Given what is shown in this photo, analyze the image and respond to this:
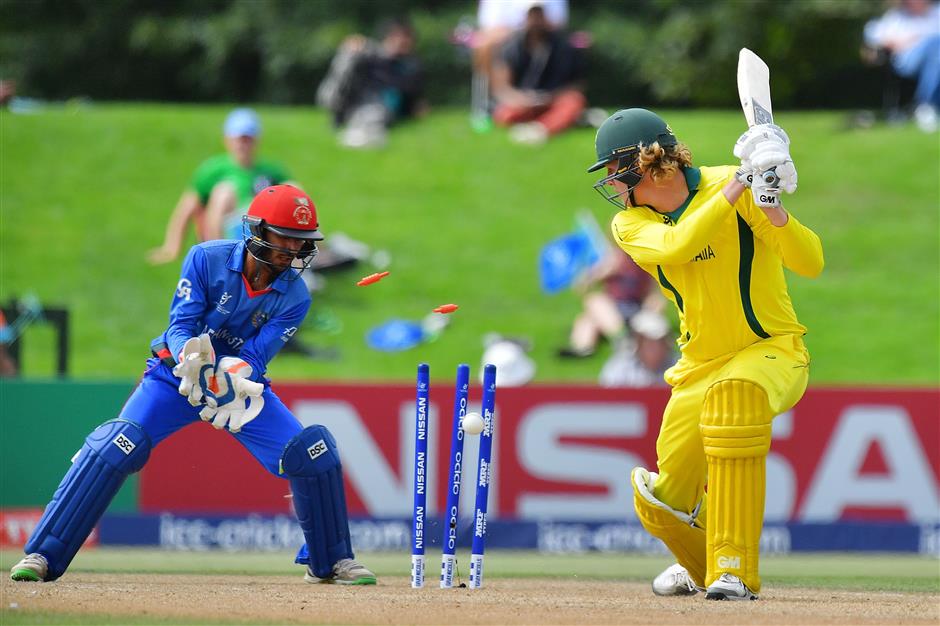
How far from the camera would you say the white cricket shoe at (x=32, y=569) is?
21.2ft

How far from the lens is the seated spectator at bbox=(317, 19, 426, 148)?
1454cm

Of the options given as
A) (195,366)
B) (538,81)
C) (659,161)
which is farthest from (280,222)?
(538,81)

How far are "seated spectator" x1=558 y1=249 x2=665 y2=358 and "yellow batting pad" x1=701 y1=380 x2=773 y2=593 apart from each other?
20.0ft

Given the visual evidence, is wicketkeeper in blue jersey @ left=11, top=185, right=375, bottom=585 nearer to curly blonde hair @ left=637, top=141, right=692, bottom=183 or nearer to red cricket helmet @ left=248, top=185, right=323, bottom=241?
red cricket helmet @ left=248, top=185, right=323, bottom=241

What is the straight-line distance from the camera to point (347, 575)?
6906mm

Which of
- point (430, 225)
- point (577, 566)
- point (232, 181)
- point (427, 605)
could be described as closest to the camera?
point (427, 605)

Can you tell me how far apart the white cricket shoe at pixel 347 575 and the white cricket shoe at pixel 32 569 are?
1.21 meters

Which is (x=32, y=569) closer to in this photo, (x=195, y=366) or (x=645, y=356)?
(x=195, y=366)

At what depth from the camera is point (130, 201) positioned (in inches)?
595

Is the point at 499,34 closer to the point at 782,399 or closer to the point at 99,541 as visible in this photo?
the point at 99,541

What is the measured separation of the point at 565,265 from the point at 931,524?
4.33m

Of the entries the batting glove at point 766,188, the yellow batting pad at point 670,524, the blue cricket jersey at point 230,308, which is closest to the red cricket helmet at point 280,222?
the blue cricket jersey at point 230,308

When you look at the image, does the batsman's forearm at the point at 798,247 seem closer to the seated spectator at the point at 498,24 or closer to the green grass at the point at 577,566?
the green grass at the point at 577,566

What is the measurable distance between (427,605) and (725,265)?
181cm
